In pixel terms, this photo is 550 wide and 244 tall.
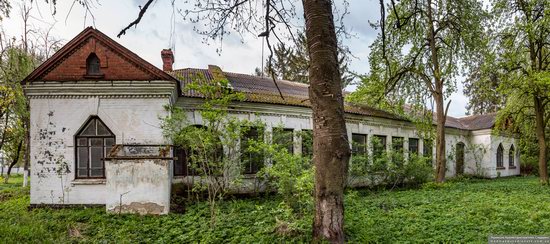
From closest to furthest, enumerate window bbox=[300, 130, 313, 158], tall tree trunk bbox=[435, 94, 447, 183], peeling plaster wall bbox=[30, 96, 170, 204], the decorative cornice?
peeling plaster wall bbox=[30, 96, 170, 204], the decorative cornice, window bbox=[300, 130, 313, 158], tall tree trunk bbox=[435, 94, 447, 183]

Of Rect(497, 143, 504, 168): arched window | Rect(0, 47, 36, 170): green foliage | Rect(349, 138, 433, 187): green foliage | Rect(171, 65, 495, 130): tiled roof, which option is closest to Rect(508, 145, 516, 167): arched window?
Rect(497, 143, 504, 168): arched window

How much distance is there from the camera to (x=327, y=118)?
5051 mm

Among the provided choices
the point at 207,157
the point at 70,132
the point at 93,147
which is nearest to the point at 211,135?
the point at 207,157

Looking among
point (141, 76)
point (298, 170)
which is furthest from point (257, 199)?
point (141, 76)

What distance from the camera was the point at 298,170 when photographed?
9.90 metres

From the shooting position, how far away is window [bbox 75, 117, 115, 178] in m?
10.7

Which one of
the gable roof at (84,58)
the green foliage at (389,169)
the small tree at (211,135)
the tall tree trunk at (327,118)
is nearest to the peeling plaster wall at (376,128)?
the green foliage at (389,169)

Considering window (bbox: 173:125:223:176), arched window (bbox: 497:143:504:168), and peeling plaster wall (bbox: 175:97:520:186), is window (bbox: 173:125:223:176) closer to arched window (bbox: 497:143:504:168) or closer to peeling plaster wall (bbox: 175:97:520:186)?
peeling plaster wall (bbox: 175:97:520:186)

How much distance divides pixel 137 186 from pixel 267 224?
4097mm

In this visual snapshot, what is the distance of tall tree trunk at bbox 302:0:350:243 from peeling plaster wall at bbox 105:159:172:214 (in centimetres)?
550

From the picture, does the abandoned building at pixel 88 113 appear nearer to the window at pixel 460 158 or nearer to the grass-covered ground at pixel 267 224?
the grass-covered ground at pixel 267 224

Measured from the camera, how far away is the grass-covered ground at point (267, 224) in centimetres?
630

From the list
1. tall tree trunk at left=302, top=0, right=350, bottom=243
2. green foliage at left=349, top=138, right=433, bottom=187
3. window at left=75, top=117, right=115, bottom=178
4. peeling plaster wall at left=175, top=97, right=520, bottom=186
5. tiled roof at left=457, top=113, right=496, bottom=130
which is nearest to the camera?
tall tree trunk at left=302, top=0, right=350, bottom=243

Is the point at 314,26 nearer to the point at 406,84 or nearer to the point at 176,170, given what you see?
the point at 176,170
